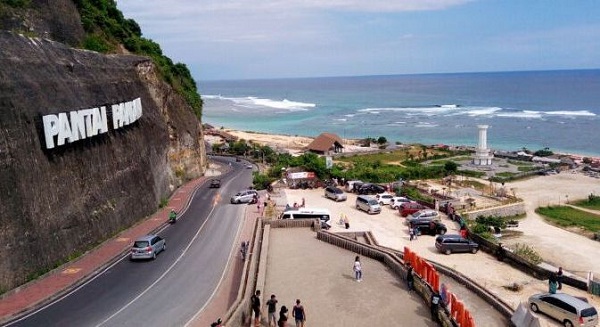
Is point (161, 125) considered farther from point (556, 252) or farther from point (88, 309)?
point (556, 252)

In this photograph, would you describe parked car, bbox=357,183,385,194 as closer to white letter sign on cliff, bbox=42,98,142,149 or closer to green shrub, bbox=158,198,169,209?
green shrub, bbox=158,198,169,209

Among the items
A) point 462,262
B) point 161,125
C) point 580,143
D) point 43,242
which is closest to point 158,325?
point 43,242

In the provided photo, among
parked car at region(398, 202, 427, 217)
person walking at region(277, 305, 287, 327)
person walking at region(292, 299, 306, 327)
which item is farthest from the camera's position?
parked car at region(398, 202, 427, 217)

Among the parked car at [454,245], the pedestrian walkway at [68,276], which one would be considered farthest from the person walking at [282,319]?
the parked car at [454,245]

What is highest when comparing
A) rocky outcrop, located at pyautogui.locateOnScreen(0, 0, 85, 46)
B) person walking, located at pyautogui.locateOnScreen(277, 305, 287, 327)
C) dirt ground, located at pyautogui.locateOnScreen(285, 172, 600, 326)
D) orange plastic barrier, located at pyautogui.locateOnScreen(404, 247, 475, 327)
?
rocky outcrop, located at pyautogui.locateOnScreen(0, 0, 85, 46)

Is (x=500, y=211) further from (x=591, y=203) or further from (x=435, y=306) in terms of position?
(x=435, y=306)

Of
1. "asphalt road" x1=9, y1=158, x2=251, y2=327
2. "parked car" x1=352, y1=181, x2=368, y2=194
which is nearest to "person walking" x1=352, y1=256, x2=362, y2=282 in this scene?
"asphalt road" x1=9, y1=158, x2=251, y2=327
